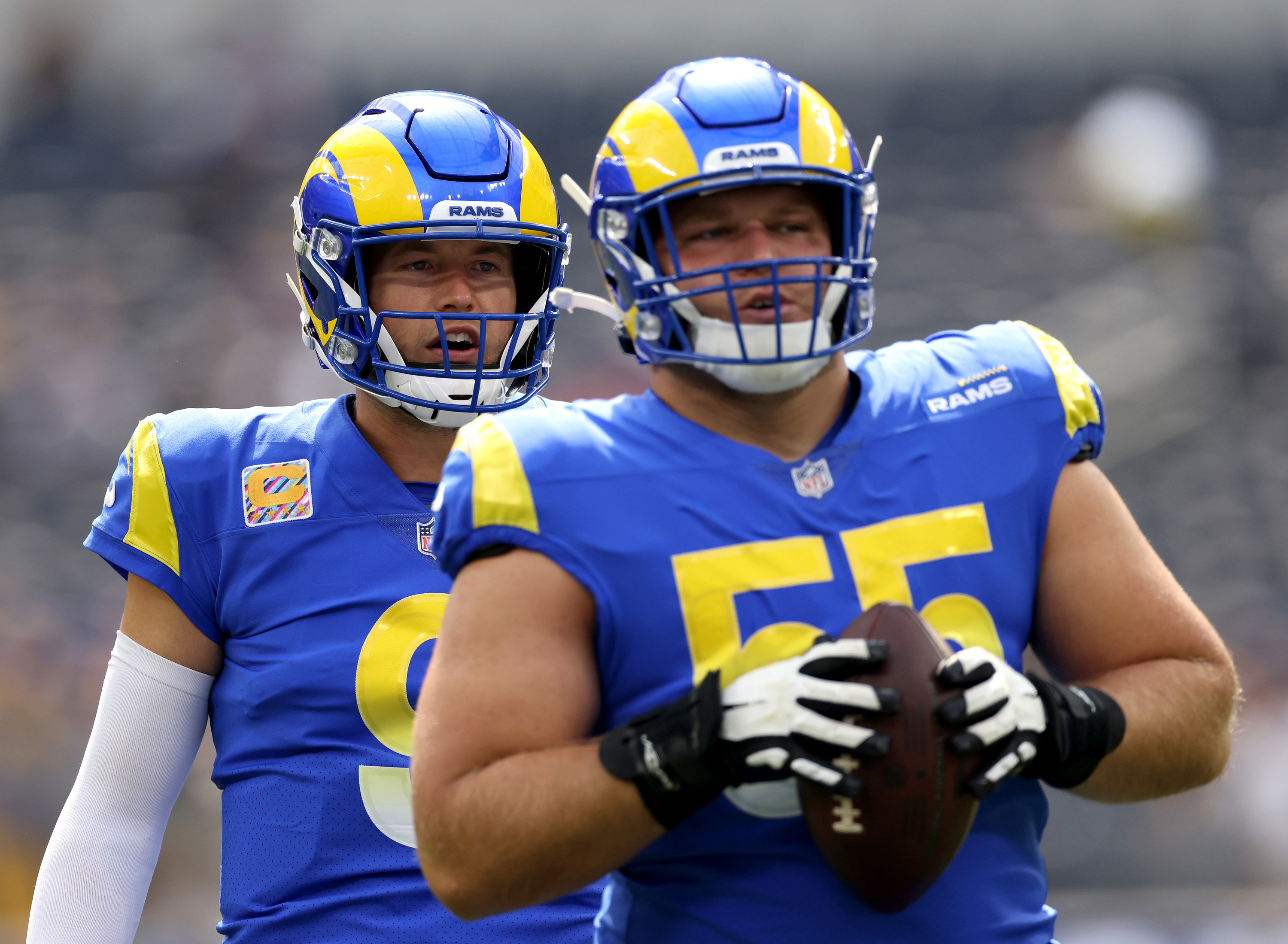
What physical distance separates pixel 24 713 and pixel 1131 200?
519cm

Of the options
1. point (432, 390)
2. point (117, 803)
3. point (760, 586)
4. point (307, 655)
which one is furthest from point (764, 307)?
point (117, 803)

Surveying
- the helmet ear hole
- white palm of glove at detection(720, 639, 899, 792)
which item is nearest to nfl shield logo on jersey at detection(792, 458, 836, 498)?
white palm of glove at detection(720, 639, 899, 792)

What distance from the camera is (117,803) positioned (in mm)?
2145

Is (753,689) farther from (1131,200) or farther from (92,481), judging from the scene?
(1131,200)

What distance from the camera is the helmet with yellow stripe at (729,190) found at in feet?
5.09

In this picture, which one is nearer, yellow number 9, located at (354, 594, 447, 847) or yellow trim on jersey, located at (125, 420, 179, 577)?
yellow number 9, located at (354, 594, 447, 847)

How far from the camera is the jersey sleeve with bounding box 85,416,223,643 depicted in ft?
7.00

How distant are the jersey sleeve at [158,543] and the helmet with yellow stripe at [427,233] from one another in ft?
1.11

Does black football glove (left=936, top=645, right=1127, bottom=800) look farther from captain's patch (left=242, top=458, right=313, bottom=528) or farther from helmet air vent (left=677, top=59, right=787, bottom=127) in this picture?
captain's patch (left=242, top=458, right=313, bottom=528)

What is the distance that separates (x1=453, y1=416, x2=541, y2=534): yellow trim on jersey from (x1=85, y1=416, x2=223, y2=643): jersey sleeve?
788 millimetres

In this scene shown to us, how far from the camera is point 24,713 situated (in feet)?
18.1

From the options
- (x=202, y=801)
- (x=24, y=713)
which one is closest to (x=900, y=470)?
(x=202, y=801)

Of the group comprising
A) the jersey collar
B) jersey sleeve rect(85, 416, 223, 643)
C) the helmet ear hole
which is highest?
the helmet ear hole

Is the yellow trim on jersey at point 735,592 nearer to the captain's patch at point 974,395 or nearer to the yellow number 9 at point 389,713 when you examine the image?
the captain's patch at point 974,395
